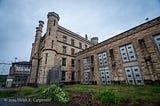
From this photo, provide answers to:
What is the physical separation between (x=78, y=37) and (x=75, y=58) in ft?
24.1

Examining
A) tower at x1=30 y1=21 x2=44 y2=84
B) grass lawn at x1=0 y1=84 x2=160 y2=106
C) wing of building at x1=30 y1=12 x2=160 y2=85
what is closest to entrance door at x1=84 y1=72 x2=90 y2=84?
wing of building at x1=30 y1=12 x2=160 y2=85

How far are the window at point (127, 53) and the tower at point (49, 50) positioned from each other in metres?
13.3

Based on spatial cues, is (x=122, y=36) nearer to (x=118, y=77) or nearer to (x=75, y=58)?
(x=118, y=77)

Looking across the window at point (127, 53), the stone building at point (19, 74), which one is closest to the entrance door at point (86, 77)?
the window at point (127, 53)

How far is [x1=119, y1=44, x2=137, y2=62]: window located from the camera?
40.5ft

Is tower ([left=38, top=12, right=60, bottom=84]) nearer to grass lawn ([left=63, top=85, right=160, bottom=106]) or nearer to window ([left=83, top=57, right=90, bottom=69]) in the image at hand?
window ([left=83, top=57, right=90, bottom=69])

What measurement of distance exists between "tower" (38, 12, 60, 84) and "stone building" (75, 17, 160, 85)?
8.02 metres

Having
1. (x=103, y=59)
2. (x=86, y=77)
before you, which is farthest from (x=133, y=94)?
(x=86, y=77)

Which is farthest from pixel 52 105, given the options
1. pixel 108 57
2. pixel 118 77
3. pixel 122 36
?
pixel 122 36

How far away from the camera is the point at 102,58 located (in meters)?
16.0

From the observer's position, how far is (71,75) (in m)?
21.3

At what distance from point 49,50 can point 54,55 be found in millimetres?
1494

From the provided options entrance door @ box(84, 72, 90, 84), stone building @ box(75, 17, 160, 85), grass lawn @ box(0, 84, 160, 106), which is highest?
stone building @ box(75, 17, 160, 85)

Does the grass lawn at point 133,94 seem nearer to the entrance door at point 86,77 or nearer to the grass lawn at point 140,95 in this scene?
the grass lawn at point 140,95
